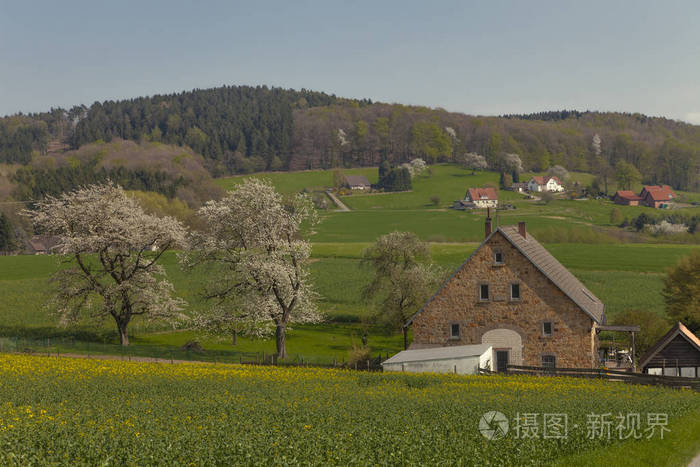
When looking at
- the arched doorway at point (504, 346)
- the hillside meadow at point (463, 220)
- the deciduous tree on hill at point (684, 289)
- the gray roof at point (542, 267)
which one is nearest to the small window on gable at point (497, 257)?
the gray roof at point (542, 267)

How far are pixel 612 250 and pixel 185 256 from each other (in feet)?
295

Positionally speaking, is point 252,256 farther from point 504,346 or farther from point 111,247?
point 504,346

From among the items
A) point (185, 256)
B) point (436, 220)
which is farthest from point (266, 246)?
point (436, 220)

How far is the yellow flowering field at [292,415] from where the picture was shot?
16.3 m

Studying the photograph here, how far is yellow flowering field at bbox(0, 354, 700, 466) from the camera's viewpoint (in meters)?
16.3

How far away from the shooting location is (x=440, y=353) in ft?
142

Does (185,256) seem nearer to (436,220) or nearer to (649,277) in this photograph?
(649,277)

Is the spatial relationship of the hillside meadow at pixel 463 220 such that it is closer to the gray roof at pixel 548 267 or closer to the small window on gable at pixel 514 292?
the gray roof at pixel 548 267

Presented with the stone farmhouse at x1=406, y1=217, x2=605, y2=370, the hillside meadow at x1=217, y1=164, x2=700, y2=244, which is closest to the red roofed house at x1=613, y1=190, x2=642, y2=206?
the hillside meadow at x1=217, y1=164, x2=700, y2=244

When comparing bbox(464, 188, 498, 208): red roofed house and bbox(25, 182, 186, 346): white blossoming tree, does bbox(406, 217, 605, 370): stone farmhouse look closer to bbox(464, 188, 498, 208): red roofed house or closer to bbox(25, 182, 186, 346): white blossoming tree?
bbox(25, 182, 186, 346): white blossoming tree

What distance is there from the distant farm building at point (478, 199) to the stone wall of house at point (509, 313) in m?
138

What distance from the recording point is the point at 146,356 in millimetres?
51062

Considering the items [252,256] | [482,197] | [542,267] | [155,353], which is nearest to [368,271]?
[252,256]

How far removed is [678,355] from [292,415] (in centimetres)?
3169
